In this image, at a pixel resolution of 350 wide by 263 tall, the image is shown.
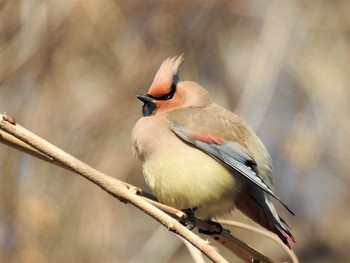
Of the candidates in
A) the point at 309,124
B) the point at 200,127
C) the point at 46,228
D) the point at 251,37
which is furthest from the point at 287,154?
the point at 200,127

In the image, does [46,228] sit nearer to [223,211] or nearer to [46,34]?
[46,34]

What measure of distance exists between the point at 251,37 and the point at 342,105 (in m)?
0.89

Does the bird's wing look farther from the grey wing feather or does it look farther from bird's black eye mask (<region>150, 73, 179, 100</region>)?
bird's black eye mask (<region>150, 73, 179, 100</region>)

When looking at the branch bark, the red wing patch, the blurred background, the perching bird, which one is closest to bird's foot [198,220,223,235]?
the perching bird

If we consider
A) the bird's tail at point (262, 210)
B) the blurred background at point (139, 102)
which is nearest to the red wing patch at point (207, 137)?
the bird's tail at point (262, 210)

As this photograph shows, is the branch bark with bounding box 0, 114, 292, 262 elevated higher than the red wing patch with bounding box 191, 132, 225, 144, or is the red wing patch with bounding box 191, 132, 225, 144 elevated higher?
the red wing patch with bounding box 191, 132, 225, 144

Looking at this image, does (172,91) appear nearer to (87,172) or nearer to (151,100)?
(151,100)

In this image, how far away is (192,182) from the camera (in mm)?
3539

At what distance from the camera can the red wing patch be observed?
368 centimetres

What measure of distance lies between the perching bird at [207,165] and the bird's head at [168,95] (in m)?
0.13

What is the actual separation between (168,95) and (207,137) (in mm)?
415

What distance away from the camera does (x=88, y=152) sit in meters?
5.59

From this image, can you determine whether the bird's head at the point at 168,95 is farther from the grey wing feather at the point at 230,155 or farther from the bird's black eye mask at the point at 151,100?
the grey wing feather at the point at 230,155

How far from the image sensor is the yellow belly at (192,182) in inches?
139
